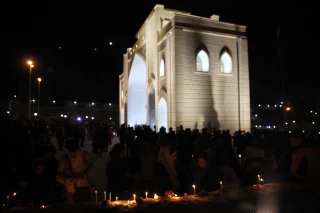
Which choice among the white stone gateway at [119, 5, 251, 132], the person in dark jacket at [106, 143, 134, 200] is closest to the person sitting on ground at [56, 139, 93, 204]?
the person in dark jacket at [106, 143, 134, 200]

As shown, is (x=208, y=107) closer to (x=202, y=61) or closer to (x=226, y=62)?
(x=202, y=61)

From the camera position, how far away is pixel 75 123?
48.3 feet

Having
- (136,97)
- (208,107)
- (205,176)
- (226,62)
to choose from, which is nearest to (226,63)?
(226,62)

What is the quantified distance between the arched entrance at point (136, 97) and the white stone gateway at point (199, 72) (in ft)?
27.3

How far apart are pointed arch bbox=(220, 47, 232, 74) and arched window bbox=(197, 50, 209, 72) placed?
1279 millimetres

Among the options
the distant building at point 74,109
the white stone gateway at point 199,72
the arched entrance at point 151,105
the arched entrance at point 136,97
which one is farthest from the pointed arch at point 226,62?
the distant building at point 74,109

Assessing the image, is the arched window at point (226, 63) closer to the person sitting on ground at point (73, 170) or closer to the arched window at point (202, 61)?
the arched window at point (202, 61)

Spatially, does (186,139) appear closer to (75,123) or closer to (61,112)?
(75,123)

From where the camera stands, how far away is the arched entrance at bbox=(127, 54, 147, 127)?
2823cm

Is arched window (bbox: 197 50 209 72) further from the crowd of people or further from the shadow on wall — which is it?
the crowd of people

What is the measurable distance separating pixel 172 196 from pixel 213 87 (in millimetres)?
14342

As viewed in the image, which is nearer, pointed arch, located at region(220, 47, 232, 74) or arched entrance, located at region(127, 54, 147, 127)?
pointed arch, located at region(220, 47, 232, 74)

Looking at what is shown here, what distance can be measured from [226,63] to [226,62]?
0.25ft

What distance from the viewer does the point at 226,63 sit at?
18297 mm
